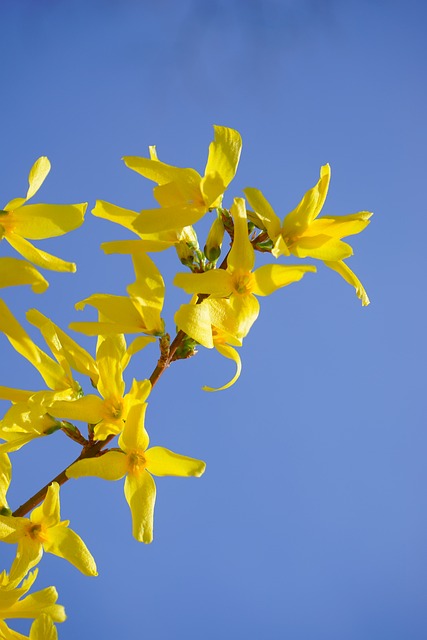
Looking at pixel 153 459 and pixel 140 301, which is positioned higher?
pixel 140 301

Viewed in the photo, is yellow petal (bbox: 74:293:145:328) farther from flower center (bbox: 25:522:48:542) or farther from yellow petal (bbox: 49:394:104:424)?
flower center (bbox: 25:522:48:542)

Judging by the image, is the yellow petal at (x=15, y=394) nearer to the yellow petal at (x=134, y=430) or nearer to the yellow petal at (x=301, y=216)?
the yellow petal at (x=134, y=430)

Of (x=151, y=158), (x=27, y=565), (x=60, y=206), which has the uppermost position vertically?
(x=151, y=158)

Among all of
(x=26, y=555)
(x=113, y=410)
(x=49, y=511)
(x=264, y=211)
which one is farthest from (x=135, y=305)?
(x=26, y=555)

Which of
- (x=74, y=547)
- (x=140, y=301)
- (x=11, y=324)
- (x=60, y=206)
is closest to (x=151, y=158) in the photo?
(x=60, y=206)

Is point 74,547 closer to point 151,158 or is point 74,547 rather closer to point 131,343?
point 131,343

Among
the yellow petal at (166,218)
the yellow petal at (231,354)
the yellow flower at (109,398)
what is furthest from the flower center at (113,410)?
the yellow petal at (166,218)

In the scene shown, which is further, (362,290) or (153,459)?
(362,290)
